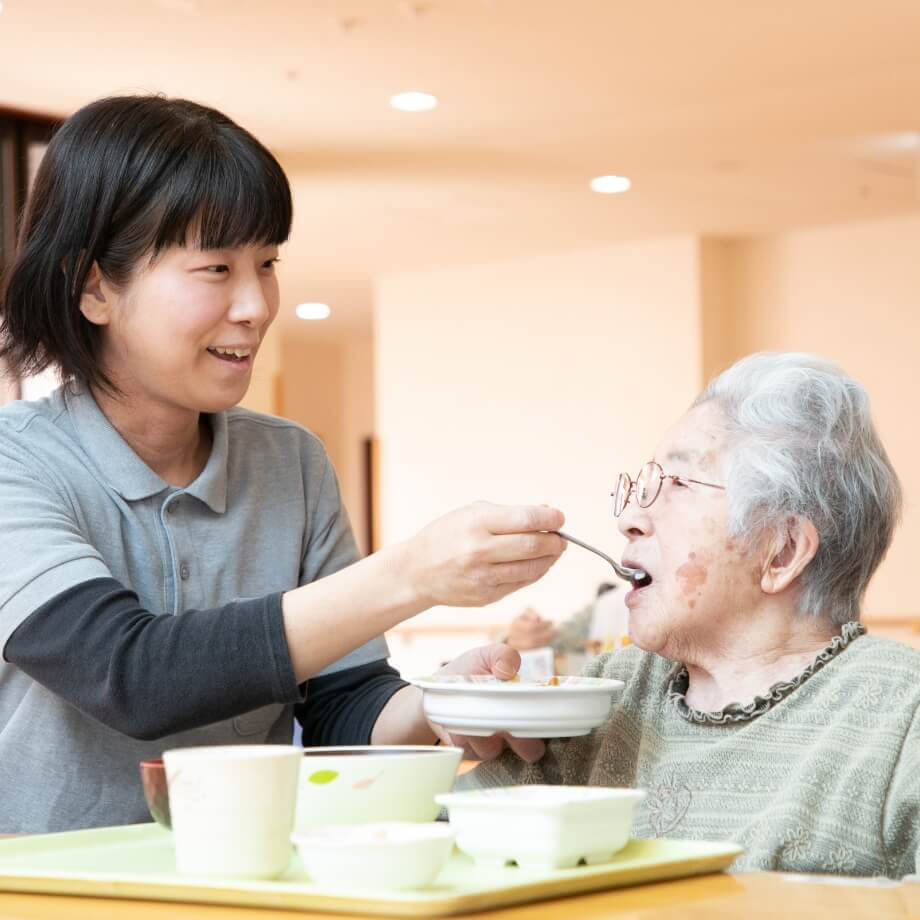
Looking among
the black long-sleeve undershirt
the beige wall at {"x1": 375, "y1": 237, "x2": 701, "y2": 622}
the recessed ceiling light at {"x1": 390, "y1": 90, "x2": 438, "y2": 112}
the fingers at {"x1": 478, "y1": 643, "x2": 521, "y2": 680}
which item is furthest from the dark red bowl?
the beige wall at {"x1": 375, "y1": 237, "x2": 701, "y2": 622}

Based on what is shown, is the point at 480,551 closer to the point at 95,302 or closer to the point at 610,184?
the point at 95,302

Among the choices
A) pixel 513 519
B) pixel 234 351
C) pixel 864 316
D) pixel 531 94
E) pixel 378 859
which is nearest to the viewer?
pixel 378 859

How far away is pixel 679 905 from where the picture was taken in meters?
1.00

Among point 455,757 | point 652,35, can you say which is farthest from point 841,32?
point 455,757

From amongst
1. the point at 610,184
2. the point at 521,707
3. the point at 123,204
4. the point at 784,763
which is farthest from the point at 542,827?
the point at 610,184

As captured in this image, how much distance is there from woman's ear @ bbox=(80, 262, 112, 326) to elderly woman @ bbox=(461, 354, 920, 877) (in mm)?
652

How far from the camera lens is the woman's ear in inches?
72.5

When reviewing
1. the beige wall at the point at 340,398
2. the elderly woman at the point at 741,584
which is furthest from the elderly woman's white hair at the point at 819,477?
the beige wall at the point at 340,398

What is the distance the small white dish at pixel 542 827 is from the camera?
103cm

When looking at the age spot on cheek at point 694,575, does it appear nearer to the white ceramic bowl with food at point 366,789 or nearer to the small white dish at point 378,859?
the white ceramic bowl with food at point 366,789

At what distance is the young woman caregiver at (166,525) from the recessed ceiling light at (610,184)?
19.6ft

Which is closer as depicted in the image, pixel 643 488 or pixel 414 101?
pixel 643 488

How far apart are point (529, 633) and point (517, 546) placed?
2.58m

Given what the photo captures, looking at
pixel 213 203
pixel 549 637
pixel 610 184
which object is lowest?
pixel 549 637
